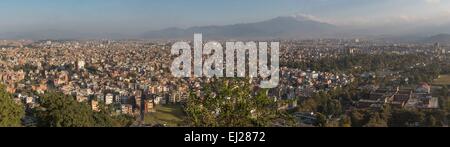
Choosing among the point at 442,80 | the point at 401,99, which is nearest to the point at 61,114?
the point at 401,99

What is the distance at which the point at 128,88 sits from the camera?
2520 centimetres

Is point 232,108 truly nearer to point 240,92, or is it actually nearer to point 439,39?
point 240,92

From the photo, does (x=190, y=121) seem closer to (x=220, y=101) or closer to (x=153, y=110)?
(x=220, y=101)

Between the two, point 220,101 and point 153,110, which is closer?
point 220,101

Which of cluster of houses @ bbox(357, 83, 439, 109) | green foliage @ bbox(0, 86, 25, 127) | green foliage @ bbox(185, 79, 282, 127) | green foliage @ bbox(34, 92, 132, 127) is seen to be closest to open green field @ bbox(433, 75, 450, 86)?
cluster of houses @ bbox(357, 83, 439, 109)

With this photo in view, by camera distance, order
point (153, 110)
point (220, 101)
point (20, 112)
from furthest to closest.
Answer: point (153, 110)
point (20, 112)
point (220, 101)

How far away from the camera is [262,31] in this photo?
4638 cm

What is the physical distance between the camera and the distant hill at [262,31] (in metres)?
44.0

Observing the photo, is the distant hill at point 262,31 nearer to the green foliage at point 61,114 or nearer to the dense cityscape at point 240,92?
the dense cityscape at point 240,92

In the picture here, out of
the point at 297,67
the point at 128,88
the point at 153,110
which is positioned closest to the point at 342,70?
the point at 297,67

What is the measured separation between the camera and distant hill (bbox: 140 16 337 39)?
4403 centimetres

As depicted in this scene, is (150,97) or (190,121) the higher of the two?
(190,121)
